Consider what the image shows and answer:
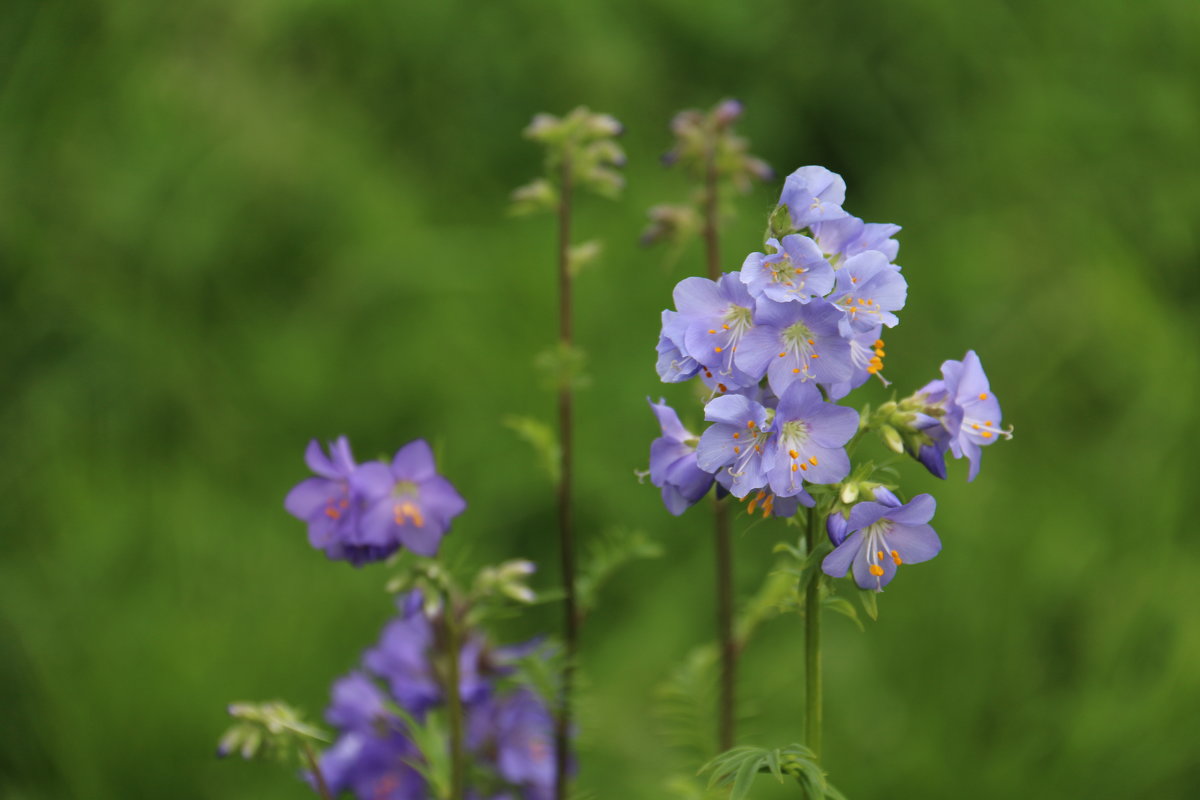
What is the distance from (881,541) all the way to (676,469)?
0.53 feet

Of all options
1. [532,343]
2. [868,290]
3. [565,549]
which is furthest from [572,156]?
[532,343]

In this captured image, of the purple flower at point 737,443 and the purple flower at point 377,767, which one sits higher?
the purple flower at point 737,443

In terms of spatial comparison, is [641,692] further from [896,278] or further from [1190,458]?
[896,278]

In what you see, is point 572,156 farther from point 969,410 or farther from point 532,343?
point 532,343

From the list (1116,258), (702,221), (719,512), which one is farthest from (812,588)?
(1116,258)

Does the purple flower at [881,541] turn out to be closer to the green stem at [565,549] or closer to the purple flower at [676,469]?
the purple flower at [676,469]

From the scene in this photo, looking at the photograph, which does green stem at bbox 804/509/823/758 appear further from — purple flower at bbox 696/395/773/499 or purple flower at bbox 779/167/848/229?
purple flower at bbox 779/167/848/229

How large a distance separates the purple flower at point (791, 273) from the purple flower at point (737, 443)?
77mm

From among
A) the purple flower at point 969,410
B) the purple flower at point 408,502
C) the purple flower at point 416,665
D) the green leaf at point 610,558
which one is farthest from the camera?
the purple flower at point 416,665

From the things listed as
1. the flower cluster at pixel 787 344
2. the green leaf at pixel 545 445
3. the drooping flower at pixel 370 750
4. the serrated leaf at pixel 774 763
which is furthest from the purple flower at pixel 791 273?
the drooping flower at pixel 370 750

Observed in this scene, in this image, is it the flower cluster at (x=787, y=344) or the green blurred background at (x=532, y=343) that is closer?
the flower cluster at (x=787, y=344)

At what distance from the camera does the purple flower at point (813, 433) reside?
83 centimetres

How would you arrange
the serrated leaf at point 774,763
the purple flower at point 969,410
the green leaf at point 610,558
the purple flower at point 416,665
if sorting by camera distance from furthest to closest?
the purple flower at point 416,665
the green leaf at point 610,558
the purple flower at point 969,410
the serrated leaf at point 774,763

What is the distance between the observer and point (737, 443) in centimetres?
86
